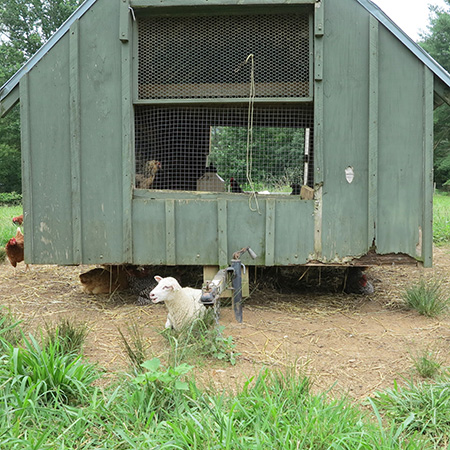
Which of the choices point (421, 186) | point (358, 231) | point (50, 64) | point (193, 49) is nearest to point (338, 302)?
point (358, 231)

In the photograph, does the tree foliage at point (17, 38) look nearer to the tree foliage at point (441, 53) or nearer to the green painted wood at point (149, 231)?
the tree foliage at point (441, 53)

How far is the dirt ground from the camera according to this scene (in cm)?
343

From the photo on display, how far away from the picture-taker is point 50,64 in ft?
15.9

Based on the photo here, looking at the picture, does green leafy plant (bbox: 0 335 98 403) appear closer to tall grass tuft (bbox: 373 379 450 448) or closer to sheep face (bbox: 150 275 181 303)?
sheep face (bbox: 150 275 181 303)

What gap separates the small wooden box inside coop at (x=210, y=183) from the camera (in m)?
5.77

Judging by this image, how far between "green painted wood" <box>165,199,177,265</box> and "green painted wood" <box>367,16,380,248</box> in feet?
5.98

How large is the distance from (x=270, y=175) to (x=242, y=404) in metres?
2.90

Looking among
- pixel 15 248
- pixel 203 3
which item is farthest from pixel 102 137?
pixel 15 248

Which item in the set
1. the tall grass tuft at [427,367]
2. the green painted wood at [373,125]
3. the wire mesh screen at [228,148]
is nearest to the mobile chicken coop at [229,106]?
the green painted wood at [373,125]

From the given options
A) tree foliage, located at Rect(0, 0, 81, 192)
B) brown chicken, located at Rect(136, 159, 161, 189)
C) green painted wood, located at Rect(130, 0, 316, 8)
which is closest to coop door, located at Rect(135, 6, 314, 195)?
green painted wood, located at Rect(130, 0, 316, 8)

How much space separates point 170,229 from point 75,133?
1266 millimetres

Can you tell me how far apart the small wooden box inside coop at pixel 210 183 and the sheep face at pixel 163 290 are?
80.7 inches

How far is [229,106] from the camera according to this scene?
197 inches

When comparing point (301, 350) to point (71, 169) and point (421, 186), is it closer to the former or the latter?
point (421, 186)
